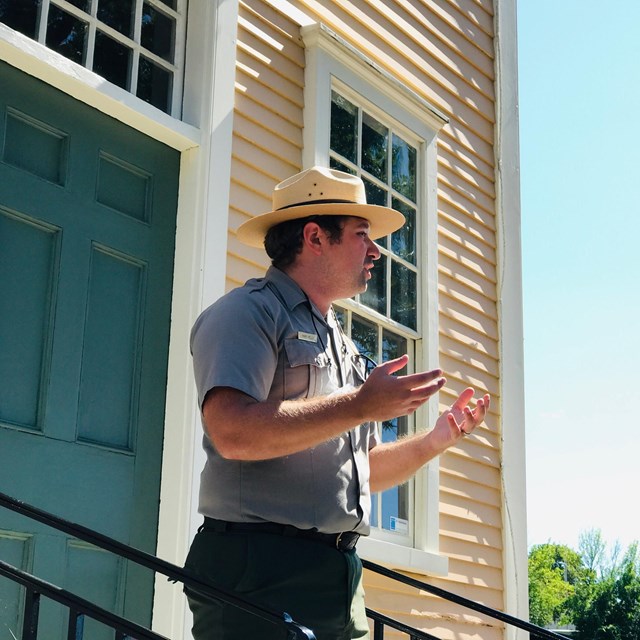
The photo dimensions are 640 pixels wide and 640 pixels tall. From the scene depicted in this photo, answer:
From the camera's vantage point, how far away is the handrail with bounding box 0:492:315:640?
2.51 metres

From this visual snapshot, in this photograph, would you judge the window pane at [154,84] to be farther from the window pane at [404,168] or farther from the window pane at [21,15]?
the window pane at [404,168]

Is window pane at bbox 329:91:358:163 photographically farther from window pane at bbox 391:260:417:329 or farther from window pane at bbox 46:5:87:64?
window pane at bbox 46:5:87:64

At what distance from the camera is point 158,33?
5121 millimetres

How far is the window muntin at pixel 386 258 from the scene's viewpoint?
617 centimetres

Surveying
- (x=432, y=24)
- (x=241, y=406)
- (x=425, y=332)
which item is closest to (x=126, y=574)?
(x=241, y=406)

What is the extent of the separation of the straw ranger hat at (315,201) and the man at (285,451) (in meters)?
0.20

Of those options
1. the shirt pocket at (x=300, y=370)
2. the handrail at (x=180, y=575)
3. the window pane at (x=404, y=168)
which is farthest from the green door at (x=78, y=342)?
the window pane at (x=404, y=168)

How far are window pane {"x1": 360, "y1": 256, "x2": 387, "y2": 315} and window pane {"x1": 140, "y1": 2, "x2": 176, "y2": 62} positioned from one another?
1839 millimetres

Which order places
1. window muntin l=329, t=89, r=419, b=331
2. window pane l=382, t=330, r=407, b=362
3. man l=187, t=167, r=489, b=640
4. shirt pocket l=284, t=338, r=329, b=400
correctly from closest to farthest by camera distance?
man l=187, t=167, r=489, b=640
shirt pocket l=284, t=338, r=329, b=400
window muntin l=329, t=89, r=419, b=331
window pane l=382, t=330, r=407, b=362

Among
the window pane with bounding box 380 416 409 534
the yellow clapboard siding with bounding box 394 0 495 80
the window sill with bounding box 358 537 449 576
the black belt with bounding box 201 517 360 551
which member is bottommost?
the window sill with bounding box 358 537 449 576

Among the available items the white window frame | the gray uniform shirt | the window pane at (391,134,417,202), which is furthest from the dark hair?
the window pane at (391,134,417,202)

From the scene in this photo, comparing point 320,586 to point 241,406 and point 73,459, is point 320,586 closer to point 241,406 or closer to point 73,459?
point 241,406

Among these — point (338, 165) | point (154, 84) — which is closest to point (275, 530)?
point (154, 84)

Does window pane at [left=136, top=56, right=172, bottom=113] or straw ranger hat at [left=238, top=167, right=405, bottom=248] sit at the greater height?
window pane at [left=136, top=56, right=172, bottom=113]
